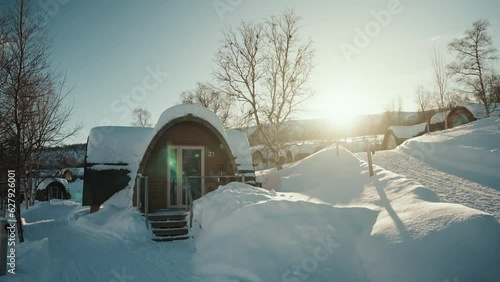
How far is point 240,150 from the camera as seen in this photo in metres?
14.4

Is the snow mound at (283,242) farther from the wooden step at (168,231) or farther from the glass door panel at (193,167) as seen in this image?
the glass door panel at (193,167)

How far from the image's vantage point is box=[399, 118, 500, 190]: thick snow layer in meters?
11.7

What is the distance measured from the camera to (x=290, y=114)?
78.5 ft

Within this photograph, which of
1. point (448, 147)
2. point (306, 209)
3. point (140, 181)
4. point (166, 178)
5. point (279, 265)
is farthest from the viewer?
point (448, 147)

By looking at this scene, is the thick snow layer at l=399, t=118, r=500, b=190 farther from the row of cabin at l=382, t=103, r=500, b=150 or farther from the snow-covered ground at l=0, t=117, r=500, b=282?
the row of cabin at l=382, t=103, r=500, b=150

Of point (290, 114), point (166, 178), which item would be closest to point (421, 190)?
point (166, 178)

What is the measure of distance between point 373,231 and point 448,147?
45.1ft

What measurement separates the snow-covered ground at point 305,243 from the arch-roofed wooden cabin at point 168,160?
233 cm

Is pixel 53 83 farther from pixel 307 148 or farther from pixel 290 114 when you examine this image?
pixel 307 148

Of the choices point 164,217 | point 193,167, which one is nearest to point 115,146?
point 193,167

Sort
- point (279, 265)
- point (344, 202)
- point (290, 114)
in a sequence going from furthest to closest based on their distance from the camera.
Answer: point (290, 114) < point (344, 202) < point (279, 265)

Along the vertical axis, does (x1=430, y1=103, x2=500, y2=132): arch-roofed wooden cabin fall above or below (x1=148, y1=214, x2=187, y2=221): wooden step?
above

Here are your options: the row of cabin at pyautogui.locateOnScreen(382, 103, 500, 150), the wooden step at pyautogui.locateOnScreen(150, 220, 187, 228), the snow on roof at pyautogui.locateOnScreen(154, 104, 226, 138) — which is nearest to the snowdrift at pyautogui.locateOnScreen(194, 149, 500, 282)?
the wooden step at pyautogui.locateOnScreen(150, 220, 187, 228)

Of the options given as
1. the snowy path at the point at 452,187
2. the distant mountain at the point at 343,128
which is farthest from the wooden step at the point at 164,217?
the distant mountain at the point at 343,128
